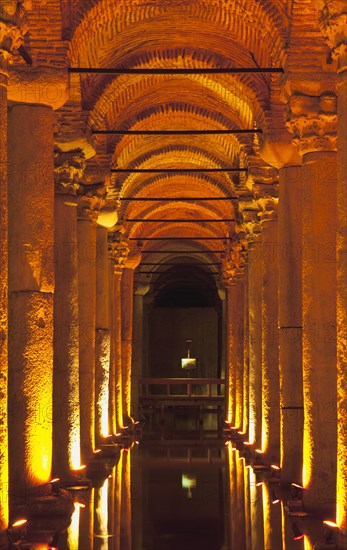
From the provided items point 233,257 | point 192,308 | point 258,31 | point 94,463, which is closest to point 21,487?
point 94,463

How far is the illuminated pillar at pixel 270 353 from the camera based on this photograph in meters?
15.7

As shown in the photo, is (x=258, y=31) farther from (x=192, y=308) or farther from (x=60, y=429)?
(x=192, y=308)

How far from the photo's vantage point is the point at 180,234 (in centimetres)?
3644

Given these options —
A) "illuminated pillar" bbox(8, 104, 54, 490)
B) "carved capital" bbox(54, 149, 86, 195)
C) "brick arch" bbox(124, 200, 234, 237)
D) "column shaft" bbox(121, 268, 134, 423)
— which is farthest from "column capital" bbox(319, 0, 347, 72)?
"column shaft" bbox(121, 268, 134, 423)

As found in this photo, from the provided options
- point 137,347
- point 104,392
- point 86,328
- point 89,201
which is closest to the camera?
point 86,328

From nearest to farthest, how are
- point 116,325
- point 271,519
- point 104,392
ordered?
1. point 271,519
2. point 104,392
3. point 116,325

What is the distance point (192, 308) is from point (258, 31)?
3638 cm

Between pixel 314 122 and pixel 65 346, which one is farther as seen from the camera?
pixel 65 346

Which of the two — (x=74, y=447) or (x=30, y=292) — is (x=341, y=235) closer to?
(x=30, y=292)

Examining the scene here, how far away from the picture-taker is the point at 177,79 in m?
18.0

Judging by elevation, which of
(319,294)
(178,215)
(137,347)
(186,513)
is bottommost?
(186,513)

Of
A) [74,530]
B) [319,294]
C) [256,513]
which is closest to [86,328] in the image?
[256,513]

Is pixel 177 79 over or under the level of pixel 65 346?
over

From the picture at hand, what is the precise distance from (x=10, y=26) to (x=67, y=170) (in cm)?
577
